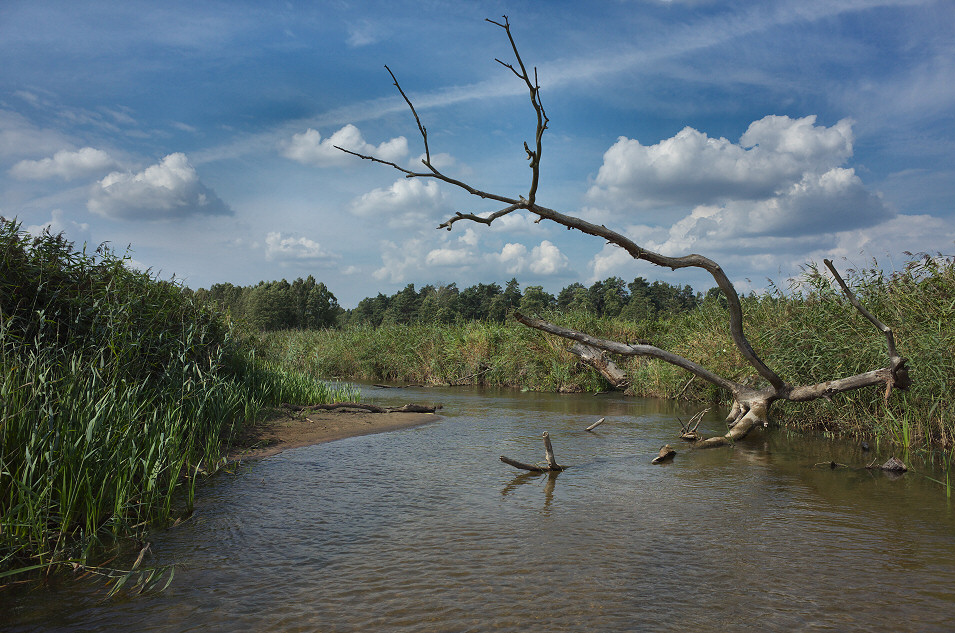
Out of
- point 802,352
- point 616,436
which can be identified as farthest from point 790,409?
point 616,436

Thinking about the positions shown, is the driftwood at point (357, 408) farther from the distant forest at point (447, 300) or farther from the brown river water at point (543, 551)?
the distant forest at point (447, 300)

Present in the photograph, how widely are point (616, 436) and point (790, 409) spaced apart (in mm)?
3531

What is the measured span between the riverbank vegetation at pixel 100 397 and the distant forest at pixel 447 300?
164 feet

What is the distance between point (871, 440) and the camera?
10.1 metres

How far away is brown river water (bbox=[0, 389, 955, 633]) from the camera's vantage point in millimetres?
3838

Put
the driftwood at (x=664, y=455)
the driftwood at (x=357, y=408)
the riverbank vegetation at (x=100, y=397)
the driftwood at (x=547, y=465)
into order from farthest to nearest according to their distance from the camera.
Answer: the driftwood at (x=357, y=408), the driftwood at (x=664, y=455), the driftwood at (x=547, y=465), the riverbank vegetation at (x=100, y=397)

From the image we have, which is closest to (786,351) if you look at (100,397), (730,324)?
(730,324)

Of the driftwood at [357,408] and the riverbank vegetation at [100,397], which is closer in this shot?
the riverbank vegetation at [100,397]

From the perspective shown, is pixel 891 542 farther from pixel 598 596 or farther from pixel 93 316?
pixel 93 316

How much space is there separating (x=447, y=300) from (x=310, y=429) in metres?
70.3

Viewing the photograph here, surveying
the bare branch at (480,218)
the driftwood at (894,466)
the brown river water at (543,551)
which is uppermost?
the bare branch at (480,218)

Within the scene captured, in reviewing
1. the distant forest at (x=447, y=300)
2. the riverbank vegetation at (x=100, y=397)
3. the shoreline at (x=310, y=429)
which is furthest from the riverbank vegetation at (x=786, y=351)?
the distant forest at (x=447, y=300)

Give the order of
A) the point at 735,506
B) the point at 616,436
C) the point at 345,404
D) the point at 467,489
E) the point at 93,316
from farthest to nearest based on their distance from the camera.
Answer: the point at 345,404, the point at 616,436, the point at 93,316, the point at 467,489, the point at 735,506

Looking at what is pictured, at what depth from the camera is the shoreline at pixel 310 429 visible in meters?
9.17
